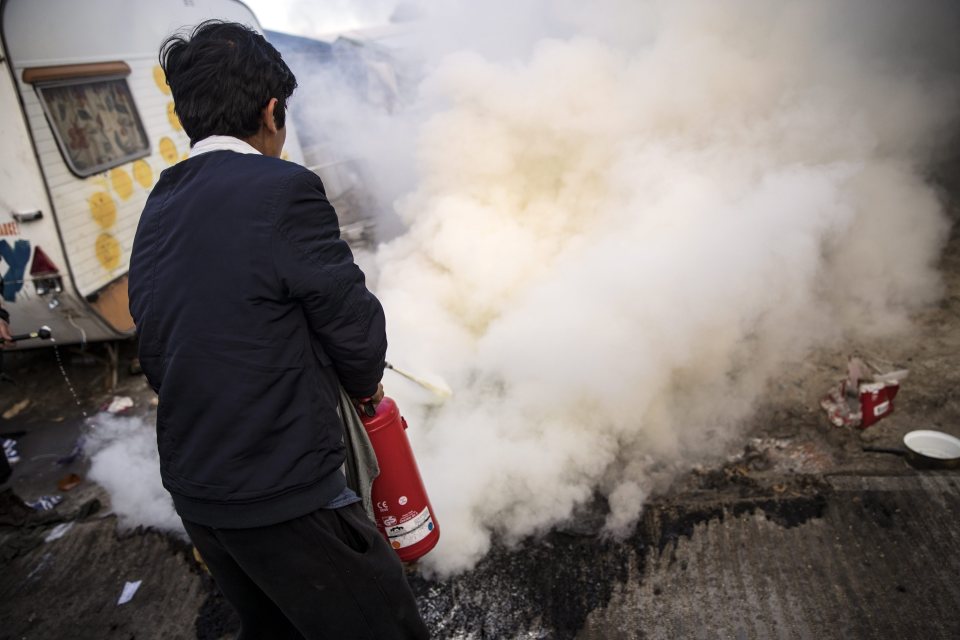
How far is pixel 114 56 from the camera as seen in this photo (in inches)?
187

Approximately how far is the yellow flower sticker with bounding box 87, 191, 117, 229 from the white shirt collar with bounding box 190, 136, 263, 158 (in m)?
3.74

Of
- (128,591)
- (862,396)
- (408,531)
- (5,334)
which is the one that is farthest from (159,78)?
(862,396)

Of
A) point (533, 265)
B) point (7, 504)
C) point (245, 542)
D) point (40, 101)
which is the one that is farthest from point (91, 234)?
point (245, 542)

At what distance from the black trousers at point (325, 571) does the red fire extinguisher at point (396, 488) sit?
34cm

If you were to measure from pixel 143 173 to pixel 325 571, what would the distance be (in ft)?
15.4

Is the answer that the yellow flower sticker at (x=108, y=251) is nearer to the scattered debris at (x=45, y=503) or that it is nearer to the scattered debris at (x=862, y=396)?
the scattered debris at (x=45, y=503)

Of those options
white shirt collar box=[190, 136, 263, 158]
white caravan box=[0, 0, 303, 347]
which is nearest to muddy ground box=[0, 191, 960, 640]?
white caravan box=[0, 0, 303, 347]

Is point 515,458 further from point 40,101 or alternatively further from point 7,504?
point 40,101

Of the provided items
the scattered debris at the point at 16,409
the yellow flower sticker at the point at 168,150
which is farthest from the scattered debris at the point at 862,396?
the scattered debris at the point at 16,409

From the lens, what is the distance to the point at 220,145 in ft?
4.77

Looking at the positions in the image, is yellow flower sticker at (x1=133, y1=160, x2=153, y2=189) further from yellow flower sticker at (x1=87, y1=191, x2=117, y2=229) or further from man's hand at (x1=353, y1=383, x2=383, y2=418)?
man's hand at (x1=353, y1=383, x2=383, y2=418)

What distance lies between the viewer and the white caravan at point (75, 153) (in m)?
3.96

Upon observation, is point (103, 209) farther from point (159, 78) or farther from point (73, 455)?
point (73, 455)

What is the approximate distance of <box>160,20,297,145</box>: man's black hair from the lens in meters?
1.45
